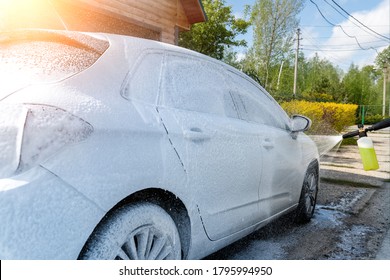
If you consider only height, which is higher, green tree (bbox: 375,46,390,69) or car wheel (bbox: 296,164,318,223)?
green tree (bbox: 375,46,390,69)

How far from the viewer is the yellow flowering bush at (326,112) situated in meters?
2.54

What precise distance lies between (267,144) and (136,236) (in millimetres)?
1026

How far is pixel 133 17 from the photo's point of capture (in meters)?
3.46

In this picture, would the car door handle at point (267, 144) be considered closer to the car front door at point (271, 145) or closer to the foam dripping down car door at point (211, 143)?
the car front door at point (271, 145)

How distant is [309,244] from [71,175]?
1873 millimetres

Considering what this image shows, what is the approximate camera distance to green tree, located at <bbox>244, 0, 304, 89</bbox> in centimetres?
219

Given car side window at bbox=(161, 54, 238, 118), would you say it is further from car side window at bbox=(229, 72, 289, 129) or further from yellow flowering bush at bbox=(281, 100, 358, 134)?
yellow flowering bush at bbox=(281, 100, 358, 134)

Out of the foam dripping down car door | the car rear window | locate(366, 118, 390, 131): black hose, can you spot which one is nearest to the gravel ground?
locate(366, 118, 390, 131): black hose

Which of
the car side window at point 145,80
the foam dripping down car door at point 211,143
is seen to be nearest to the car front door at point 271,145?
the foam dripping down car door at point 211,143

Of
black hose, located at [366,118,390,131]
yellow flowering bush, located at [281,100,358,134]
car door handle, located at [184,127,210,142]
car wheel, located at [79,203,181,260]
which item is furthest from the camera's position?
yellow flowering bush, located at [281,100,358,134]

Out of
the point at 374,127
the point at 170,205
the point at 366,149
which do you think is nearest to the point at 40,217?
the point at 170,205

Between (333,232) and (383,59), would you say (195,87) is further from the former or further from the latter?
(333,232)

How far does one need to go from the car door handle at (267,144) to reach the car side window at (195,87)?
0.24 metres

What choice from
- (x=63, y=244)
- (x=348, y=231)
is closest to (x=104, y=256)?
(x=63, y=244)
